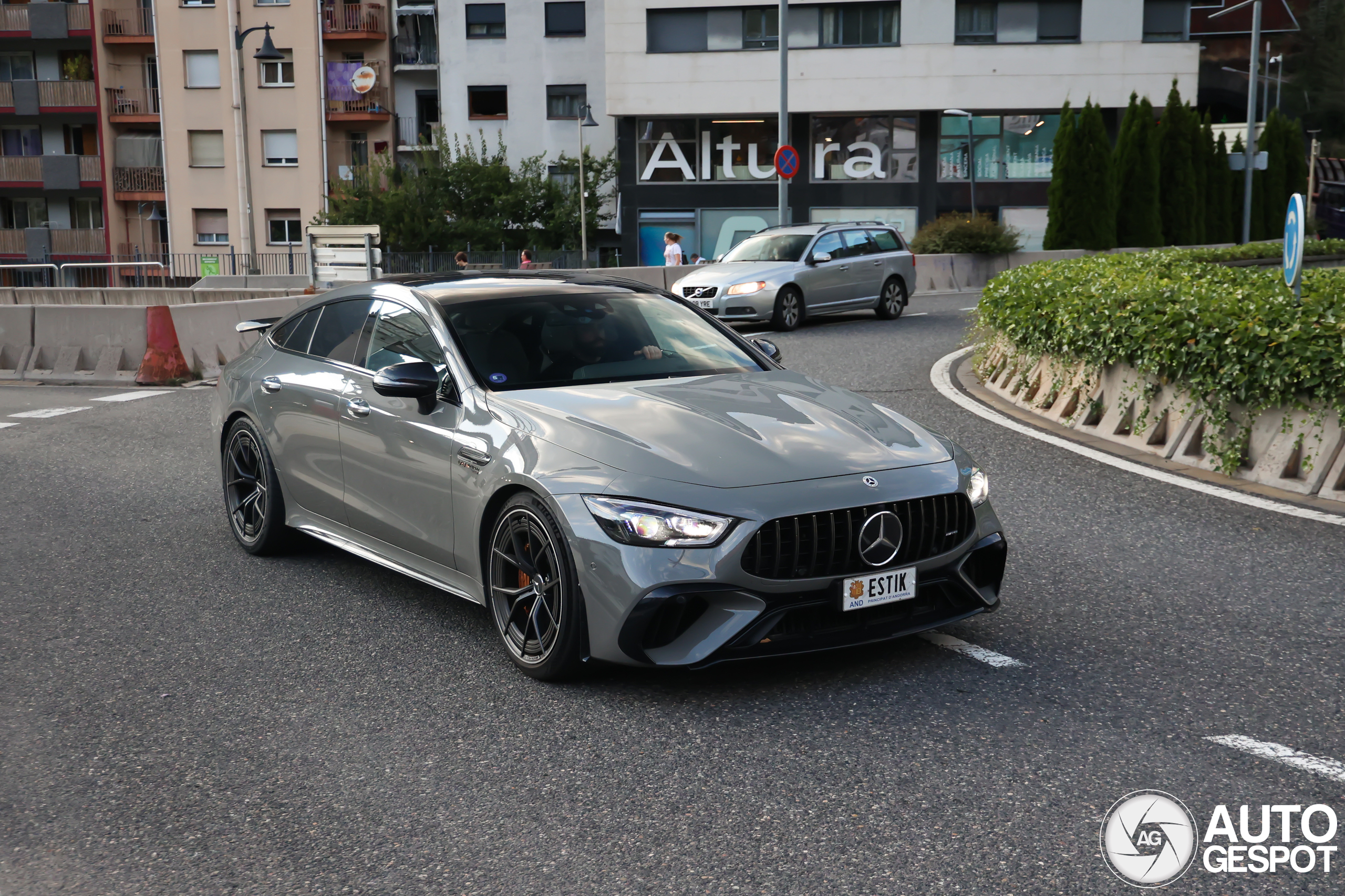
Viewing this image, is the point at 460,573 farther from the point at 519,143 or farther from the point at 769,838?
the point at 519,143

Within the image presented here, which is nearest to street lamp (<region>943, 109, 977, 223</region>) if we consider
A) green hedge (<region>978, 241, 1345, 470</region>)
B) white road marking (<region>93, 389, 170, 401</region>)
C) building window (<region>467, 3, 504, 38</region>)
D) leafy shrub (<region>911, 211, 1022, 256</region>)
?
leafy shrub (<region>911, 211, 1022, 256</region>)

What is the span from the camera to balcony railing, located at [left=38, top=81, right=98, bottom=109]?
5644 centimetres

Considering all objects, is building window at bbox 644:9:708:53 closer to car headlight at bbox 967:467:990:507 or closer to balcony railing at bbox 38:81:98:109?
balcony railing at bbox 38:81:98:109

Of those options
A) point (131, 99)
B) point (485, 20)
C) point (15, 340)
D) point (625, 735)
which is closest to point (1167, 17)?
point (485, 20)

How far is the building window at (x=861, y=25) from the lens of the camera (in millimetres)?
48000

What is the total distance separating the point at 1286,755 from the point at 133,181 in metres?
59.3

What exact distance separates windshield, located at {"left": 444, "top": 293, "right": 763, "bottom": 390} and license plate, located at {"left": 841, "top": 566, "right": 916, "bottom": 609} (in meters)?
1.53

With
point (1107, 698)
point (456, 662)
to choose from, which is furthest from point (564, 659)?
point (1107, 698)

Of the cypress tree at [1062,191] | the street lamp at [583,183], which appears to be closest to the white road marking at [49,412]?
the cypress tree at [1062,191]

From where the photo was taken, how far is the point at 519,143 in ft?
185

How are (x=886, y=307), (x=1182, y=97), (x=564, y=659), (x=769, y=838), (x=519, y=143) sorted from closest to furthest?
(x=769, y=838) < (x=564, y=659) < (x=886, y=307) < (x=1182, y=97) < (x=519, y=143)

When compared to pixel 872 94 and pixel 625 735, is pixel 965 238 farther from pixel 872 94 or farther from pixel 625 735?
pixel 625 735

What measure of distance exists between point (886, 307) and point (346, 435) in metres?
16.4

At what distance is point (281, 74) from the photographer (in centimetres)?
5631
